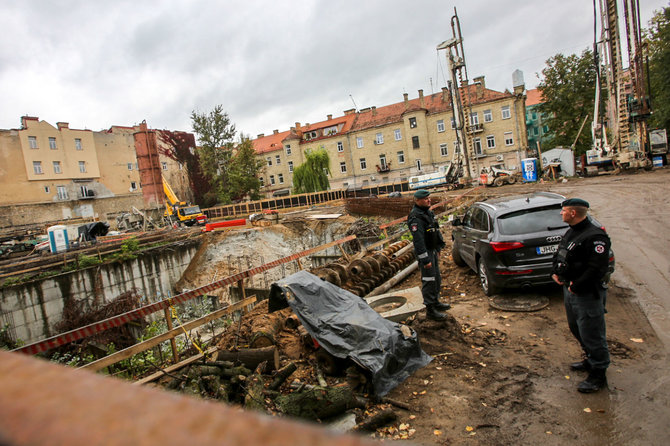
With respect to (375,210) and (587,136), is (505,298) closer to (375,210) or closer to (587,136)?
(375,210)

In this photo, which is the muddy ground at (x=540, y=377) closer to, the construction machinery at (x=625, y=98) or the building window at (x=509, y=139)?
the construction machinery at (x=625, y=98)

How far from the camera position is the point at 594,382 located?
4188 millimetres

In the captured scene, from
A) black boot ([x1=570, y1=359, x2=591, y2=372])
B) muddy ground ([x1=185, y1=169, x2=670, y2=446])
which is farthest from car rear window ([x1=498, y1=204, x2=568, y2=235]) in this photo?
black boot ([x1=570, y1=359, x2=591, y2=372])

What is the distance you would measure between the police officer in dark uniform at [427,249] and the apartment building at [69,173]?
3888cm

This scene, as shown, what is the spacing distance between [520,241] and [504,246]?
0.27 m

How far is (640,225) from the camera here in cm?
1129

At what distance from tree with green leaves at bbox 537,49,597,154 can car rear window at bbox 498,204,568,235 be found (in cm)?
4199

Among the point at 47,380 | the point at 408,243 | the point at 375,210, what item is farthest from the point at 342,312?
the point at 375,210

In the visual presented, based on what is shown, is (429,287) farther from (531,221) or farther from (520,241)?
(531,221)

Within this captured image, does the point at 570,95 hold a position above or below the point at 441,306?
above

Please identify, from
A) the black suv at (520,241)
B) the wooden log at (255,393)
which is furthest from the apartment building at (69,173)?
the wooden log at (255,393)

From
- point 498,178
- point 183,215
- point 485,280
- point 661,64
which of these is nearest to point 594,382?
point 485,280

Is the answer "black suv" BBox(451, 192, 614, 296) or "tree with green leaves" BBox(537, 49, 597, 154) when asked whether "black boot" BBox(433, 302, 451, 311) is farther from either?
"tree with green leaves" BBox(537, 49, 597, 154)

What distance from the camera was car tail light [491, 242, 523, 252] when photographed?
670 cm
